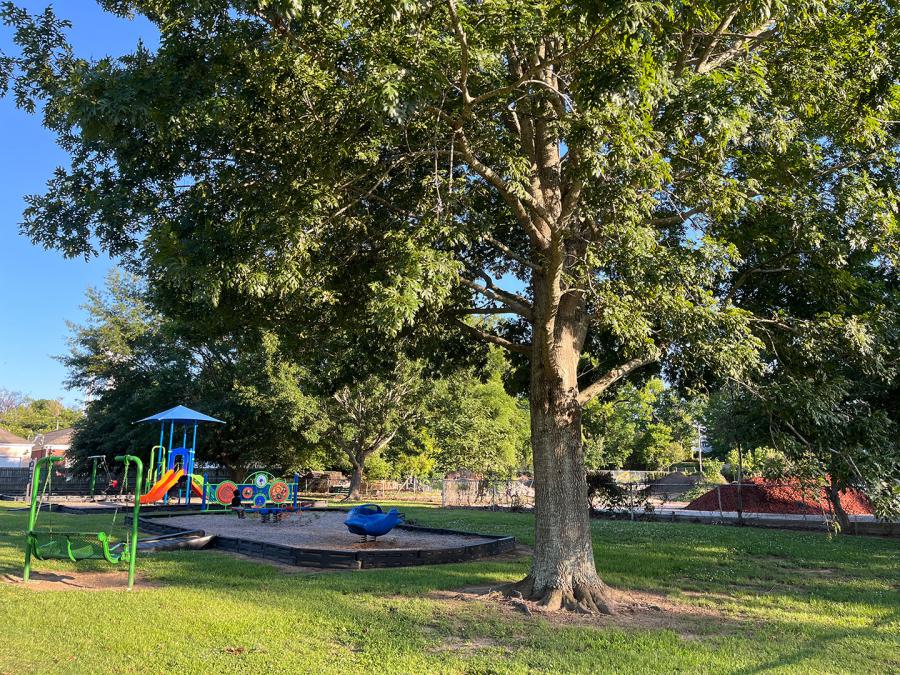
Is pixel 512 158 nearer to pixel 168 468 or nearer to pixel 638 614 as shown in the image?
pixel 638 614

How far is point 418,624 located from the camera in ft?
24.9

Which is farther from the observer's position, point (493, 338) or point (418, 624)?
point (493, 338)

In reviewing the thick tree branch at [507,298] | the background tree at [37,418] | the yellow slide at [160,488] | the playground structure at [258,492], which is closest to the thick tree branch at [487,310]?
the thick tree branch at [507,298]

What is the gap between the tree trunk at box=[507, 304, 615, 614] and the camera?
8945 millimetres

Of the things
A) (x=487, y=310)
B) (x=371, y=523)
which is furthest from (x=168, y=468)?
(x=487, y=310)

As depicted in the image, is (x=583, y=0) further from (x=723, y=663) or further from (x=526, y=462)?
(x=526, y=462)

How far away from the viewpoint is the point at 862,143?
902 centimetres

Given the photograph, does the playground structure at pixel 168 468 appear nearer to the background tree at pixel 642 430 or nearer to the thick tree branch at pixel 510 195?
the thick tree branch at pixel 510 195

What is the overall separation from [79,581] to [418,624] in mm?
5643

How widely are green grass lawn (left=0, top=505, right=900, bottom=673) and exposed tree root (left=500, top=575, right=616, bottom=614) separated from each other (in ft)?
1.71

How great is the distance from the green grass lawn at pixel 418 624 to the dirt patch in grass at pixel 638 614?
0.06 m

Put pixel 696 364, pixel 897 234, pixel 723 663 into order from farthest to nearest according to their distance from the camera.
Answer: pixel 696 364, pixel 897 234, pixel 723 663

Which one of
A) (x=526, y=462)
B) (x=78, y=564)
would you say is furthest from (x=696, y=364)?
(x=526, y=462)

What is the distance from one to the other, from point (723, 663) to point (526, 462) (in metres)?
51.2
